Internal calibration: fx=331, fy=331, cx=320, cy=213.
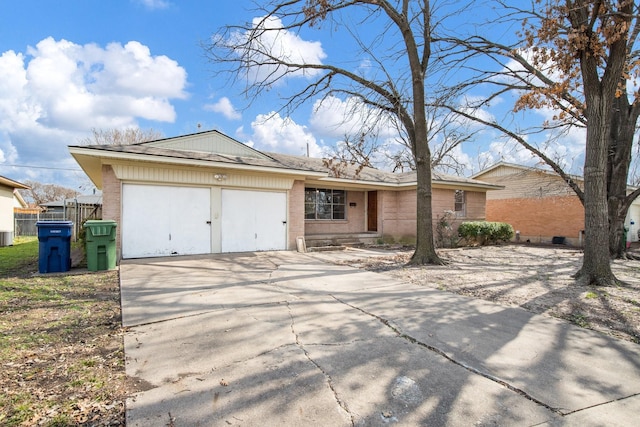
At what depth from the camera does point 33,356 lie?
314 cm

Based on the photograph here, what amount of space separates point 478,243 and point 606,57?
1031 cm

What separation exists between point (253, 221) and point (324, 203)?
5082 mm

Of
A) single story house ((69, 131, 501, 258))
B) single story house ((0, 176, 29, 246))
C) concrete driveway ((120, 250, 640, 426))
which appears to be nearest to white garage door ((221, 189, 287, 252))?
single story house ((69, 131, 501, 258))

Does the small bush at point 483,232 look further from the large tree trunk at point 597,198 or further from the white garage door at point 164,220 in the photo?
the white garage door at point 164,220

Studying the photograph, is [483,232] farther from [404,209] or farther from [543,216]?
[543,216]

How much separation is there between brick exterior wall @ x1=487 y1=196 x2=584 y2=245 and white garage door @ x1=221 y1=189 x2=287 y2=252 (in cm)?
1620

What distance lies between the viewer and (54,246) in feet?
23.8

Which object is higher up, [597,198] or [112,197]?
[112,197]

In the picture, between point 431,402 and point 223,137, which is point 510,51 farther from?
point 431,402

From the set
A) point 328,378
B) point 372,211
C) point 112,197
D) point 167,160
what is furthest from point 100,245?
point 372,211

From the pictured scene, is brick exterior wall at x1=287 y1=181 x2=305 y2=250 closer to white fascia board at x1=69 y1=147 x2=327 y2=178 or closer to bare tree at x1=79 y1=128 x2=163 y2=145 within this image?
white fascia board at x1=69 y1=147 x2=327 y2=178

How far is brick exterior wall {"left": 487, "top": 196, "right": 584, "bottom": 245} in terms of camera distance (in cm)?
1797

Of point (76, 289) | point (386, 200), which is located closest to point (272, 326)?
point (76, 289)

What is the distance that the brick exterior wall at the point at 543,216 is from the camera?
18.0 metres
